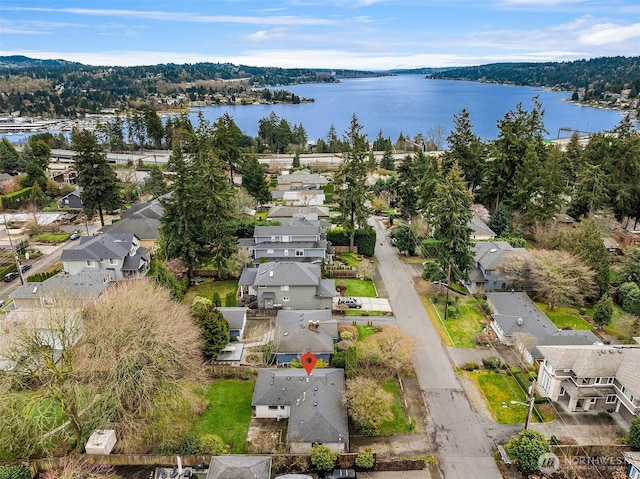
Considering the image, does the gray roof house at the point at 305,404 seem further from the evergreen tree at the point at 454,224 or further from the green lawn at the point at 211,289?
the evergreen tree at the point at 454,224

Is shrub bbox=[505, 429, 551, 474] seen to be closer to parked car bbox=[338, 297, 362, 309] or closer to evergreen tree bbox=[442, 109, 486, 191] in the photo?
parked car bbox=[338, 297, 362, 309]

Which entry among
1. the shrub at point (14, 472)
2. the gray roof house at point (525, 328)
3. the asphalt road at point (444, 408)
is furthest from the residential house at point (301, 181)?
the shrub at point (14, 472)

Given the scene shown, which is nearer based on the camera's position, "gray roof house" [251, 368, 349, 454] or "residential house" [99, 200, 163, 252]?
"gray roof house" [251, 368, 349, 454]

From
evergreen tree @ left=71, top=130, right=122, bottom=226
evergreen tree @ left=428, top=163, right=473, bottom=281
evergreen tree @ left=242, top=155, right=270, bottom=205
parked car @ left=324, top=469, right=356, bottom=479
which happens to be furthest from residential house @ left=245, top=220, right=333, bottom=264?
parked car @ left=324, top=469, right=356, bottom=479

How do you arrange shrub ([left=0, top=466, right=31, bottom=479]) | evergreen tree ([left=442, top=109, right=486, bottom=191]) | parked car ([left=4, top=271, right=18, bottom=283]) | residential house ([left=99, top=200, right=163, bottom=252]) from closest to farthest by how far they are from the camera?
shrub ([left=0, top=466, right=31, bottom=479])
parked car ([left=4, top=271, right=18, bottom=283])
residential house ([left=99, top=200, right=163, bottom=252])
evergreen tree ([left=442, top=109, right=486, bottom=191])

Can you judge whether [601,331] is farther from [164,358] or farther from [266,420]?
[164,358]

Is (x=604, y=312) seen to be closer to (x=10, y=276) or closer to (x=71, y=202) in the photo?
(x=10, y=276)
